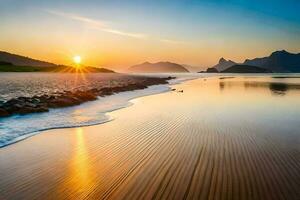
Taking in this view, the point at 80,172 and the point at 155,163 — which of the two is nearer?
the point at 80,172

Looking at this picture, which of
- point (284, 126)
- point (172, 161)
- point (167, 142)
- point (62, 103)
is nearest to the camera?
point (172, 161)

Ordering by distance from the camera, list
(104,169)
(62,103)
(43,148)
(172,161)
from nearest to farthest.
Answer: (104,169) < (172,161) < (43,148) < (62,103)

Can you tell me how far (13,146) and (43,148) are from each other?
161cm

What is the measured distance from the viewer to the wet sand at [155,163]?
7.76 meters

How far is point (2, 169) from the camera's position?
9.49 meters

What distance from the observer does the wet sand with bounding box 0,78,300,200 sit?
7.76 m

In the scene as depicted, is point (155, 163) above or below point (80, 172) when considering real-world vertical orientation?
below

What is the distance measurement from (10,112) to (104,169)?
15.7 m

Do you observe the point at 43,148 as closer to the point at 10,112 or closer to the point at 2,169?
the point at 2,169

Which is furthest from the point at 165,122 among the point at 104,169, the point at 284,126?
the point at 104,169

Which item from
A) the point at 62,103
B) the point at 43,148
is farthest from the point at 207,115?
the point at 62,103

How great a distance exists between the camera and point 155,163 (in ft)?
33.2

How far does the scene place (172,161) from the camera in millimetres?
10391

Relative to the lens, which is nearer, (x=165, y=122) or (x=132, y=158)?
(x=132, y=158)
